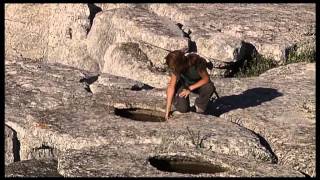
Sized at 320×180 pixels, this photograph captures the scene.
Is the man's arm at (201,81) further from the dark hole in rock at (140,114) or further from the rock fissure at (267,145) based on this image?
the rock fissure at (267,145)

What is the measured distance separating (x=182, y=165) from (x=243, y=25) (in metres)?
7.63

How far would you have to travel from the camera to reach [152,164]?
9617mm

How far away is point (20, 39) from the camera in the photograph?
18859mm

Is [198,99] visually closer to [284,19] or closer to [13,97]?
[13,97]

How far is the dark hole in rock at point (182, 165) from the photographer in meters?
9.56

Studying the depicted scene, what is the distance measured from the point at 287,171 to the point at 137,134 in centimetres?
225

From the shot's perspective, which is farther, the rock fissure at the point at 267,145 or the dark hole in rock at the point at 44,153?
the dark hole in rock at the point at 44,153

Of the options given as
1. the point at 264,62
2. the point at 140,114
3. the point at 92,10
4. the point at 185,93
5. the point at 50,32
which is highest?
the point at 92,10

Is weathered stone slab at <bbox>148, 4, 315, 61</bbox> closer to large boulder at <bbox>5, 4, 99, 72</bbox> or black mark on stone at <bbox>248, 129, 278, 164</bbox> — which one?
large boulder at <bbox>5, 4, 99, 72</bbox>

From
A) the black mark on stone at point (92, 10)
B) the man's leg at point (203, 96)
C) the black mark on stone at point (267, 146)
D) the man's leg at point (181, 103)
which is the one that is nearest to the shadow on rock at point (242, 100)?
the man's leg at point (203, 96)

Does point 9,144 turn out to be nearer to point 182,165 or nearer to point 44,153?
point 44,153

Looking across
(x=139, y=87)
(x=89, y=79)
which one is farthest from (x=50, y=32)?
(x=139, y=87)

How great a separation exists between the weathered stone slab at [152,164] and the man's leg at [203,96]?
1.85 m

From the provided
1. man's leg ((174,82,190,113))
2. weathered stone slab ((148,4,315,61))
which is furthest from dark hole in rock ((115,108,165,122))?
weathered stone slab ((148,4,315,61))
